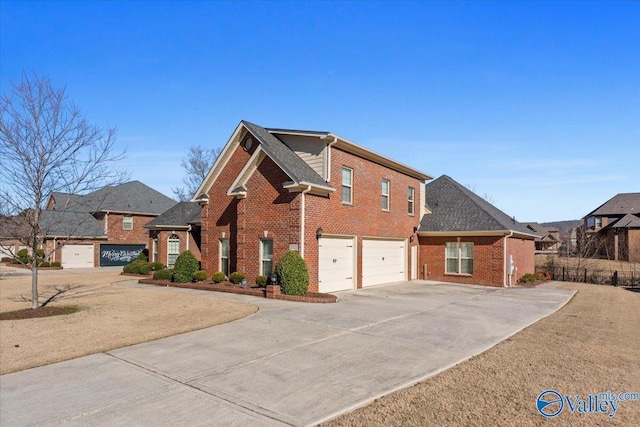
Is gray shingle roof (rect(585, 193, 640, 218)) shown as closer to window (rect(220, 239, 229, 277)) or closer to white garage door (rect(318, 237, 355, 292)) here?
white garage door (rect(318, 237, 355, 292))

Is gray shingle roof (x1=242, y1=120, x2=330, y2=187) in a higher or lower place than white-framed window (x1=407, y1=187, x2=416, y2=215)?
higher

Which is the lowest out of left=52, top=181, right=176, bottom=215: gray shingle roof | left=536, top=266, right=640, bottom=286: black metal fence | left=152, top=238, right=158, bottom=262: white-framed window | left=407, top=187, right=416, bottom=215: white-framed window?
left=536, top=266, right=640, bottom=286: black metal fence

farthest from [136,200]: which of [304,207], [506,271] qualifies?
[506,271]

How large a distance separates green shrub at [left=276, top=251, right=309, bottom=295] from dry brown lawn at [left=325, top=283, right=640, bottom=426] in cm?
744

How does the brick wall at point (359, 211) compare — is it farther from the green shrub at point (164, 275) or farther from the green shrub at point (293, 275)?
the green shrub at point (164, 275)

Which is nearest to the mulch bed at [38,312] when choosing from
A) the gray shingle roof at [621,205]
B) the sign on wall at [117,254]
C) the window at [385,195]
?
the window at [385,195]

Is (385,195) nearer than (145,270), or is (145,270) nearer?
(385,195)

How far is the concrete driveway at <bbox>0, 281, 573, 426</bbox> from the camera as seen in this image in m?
5.34

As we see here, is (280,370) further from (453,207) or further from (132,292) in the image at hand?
(453,207)

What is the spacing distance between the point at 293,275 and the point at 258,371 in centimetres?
793

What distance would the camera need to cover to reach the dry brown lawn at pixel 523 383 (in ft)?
16.0

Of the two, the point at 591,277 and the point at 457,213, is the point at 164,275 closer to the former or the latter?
the point at 457,213

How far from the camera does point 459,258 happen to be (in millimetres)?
22016

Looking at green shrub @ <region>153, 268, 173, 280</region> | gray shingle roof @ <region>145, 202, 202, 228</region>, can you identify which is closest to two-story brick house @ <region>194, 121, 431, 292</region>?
green shrub @ <region>153, 268, 173, 280</region>
